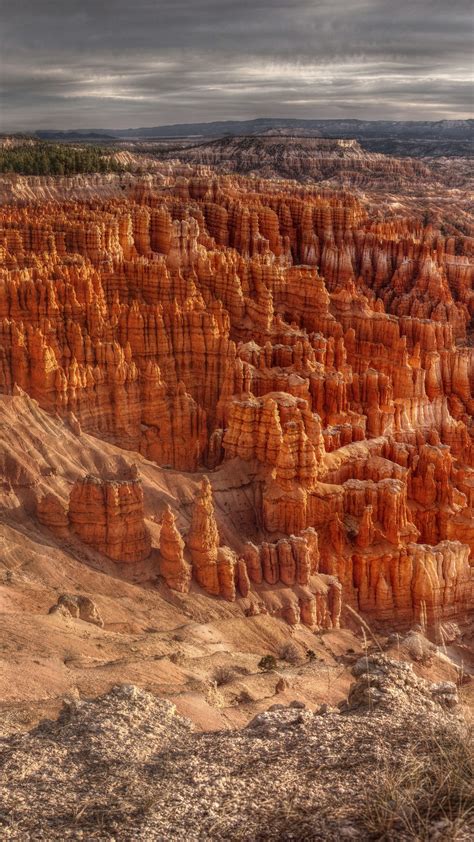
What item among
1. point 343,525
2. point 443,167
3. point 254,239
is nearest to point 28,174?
point 254,239

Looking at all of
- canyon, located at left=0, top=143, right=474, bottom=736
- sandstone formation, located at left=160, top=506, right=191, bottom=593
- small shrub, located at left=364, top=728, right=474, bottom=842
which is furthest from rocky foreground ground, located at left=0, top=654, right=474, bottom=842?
sandstone formation, located at left=160, top=506, right=191, bottom=593

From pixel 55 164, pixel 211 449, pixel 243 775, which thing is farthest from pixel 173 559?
pixel 55 164

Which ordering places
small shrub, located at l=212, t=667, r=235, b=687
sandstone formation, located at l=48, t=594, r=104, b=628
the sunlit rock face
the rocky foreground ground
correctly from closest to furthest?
the rocky foreground ground < small shrub, located at l=212, t=667, r=235, b=687 < sandstone formation, located at l=48, t=594, r=104, b=628 < the sunlit rock face

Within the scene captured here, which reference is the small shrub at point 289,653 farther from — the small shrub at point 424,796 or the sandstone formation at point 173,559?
the small shrub at point 424,796

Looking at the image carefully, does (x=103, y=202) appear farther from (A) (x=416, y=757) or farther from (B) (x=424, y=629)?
(A) (x=416, y=757)

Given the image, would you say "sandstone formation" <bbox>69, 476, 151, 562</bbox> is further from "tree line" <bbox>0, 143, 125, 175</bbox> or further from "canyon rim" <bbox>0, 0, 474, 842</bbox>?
"tree line" <bbox>0, 143, 125, 175</bbox>
